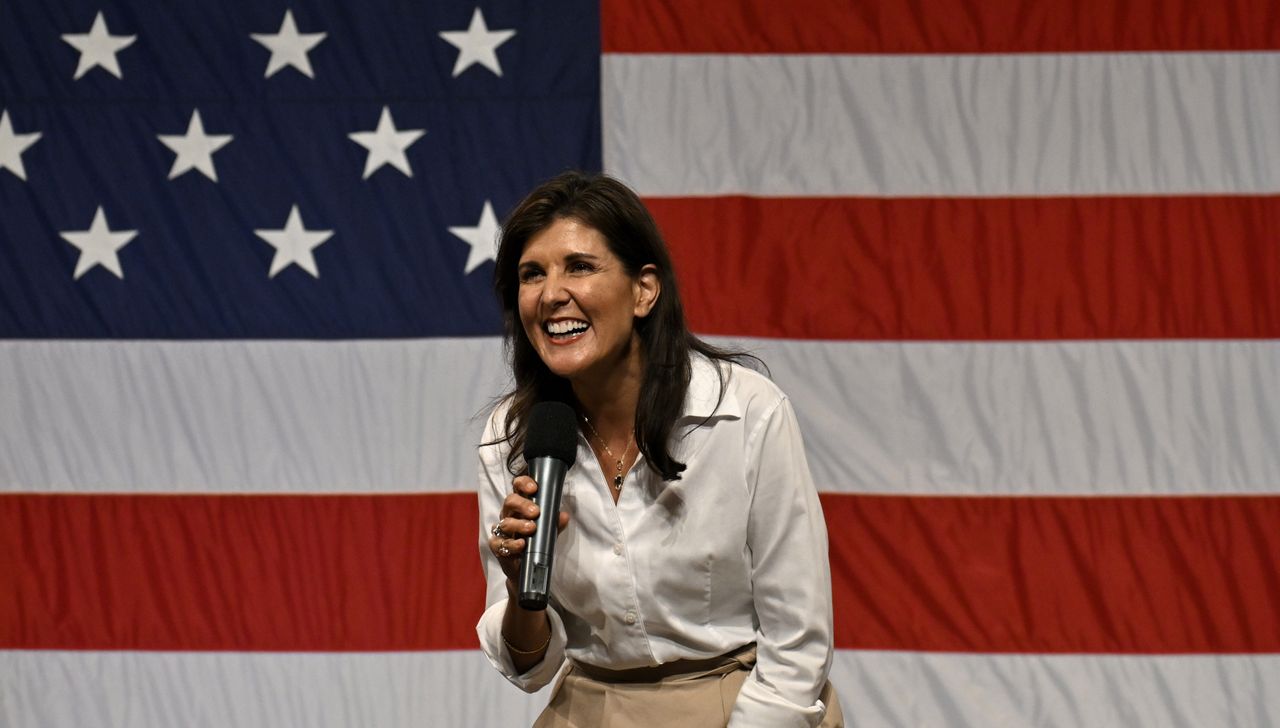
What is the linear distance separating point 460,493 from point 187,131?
2.83 feet

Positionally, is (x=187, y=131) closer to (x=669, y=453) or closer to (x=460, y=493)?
(x=460, y=493)

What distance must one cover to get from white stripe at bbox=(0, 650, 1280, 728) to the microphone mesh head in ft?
3.87

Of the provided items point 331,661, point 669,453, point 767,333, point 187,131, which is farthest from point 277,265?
point 669,453

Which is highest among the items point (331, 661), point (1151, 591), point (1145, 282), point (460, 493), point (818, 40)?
point (818, 40)

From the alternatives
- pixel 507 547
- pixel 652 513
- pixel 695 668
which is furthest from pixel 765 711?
pixel 507 547

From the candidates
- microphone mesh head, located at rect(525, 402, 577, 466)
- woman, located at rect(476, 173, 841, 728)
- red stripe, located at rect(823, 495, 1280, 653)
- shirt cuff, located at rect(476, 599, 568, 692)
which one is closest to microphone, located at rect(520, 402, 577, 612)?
microphone mesh head, located at rect(525, 402, 577, 466)

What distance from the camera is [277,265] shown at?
A: 94.2 inches

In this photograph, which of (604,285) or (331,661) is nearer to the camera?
(604,285)

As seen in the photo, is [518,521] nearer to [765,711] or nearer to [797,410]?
[765,711]

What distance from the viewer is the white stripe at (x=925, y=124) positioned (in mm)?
2320

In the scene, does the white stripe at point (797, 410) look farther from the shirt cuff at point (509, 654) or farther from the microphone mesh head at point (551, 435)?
the microphone mesh head at point (551, 435)

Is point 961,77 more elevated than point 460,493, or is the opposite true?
point 961,77

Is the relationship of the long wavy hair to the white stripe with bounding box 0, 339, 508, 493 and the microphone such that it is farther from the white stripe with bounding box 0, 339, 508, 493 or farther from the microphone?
the white stripe with bounding box 0, 339, 508, 493

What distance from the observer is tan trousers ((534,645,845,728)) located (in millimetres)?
1397
